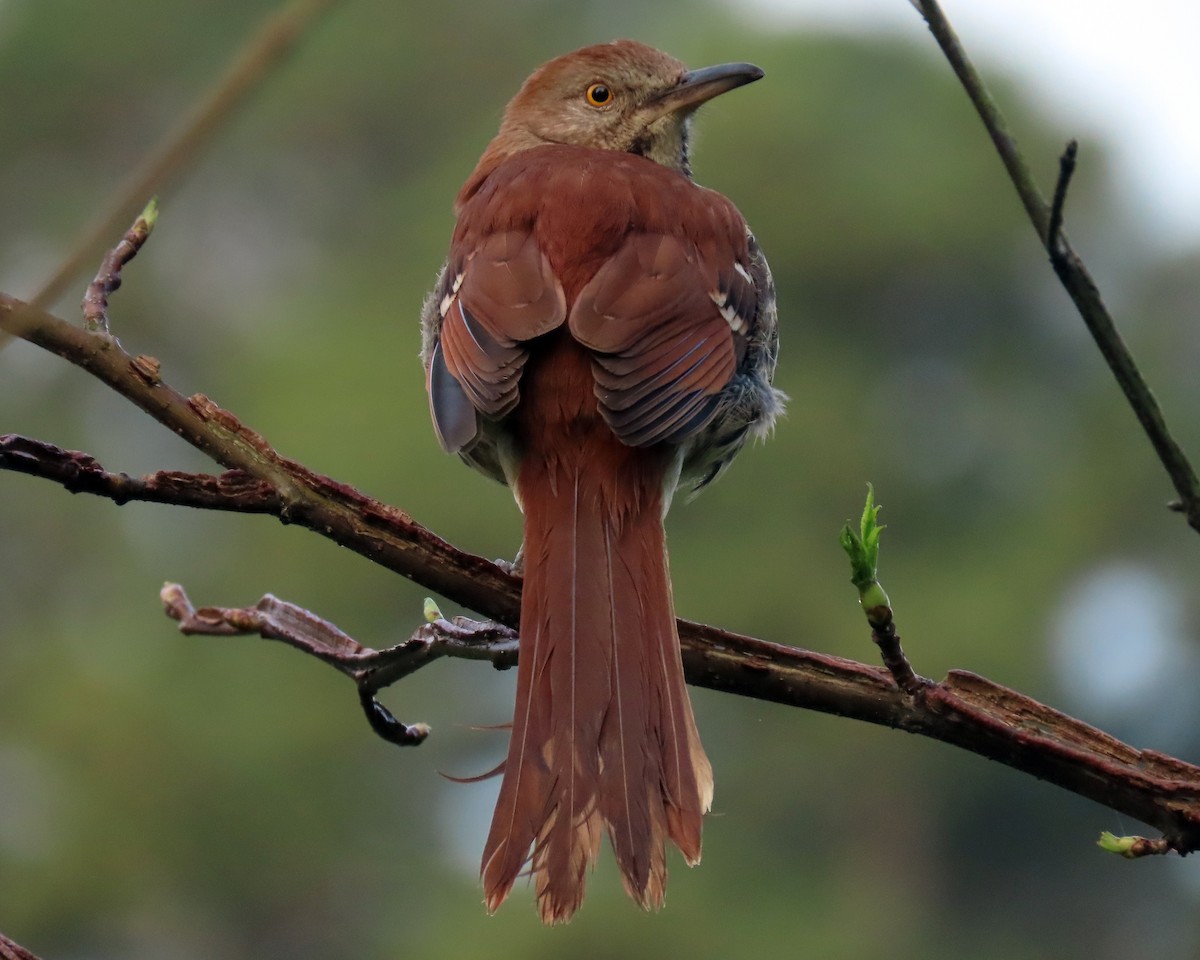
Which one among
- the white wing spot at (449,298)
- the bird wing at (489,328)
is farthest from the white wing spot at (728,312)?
the white wing spot at (449,298)

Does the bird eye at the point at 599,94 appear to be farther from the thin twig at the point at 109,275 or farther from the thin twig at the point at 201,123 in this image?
the thin twig at the point at 201,123

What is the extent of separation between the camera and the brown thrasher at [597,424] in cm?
250

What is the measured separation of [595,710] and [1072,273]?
1.11 metres

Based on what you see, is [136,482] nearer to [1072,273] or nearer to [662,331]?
[662,331]

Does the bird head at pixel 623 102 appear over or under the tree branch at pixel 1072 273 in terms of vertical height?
over

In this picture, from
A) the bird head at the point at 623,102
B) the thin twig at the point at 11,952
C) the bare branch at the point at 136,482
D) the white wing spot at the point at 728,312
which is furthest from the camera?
the bird head at the point at 623,102

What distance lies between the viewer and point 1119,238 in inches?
942

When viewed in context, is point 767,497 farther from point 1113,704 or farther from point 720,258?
point 720,258

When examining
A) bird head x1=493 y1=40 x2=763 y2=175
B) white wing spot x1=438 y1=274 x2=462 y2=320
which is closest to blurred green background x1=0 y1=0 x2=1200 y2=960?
bird head x1=493 y1=40 x2=763 y2=175

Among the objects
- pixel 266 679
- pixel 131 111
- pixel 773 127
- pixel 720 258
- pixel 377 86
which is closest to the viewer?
pixel 720 258

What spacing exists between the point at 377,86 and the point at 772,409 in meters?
32.2

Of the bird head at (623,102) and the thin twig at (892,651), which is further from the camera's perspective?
the bird head at (623,102)

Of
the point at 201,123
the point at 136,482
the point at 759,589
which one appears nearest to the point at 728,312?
the point at 136,482

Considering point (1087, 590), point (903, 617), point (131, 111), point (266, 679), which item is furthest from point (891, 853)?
point (131, 111)
